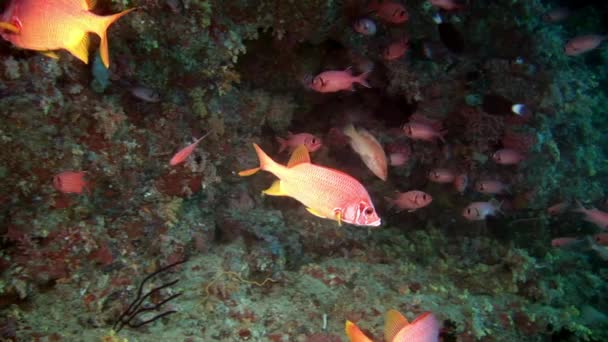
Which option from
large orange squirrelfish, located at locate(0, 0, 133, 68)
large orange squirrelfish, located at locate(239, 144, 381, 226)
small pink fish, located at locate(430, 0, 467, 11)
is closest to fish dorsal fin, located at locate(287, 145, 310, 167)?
large orange squirrelfish, located at locate(239, 144, 381, 226)

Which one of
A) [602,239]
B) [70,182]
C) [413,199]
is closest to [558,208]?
[602,239]

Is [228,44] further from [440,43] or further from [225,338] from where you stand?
[440,43]

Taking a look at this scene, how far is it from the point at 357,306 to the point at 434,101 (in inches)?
171

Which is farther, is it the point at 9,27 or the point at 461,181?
the point at 461,181

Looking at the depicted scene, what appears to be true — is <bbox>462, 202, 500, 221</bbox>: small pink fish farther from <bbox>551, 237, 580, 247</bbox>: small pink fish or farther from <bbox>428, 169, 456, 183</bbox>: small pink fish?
<bbox>551, 237, 580, 247</bbox>: small pink fish

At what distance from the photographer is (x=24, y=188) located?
10.2 feet

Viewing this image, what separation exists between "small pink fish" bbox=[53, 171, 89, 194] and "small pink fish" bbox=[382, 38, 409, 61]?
4.62 metres

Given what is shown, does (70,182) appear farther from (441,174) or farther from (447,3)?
(447,3)

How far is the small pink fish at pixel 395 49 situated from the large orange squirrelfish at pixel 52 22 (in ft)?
14.9

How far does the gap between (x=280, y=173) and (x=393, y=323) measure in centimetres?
121

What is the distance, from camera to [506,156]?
6414mm

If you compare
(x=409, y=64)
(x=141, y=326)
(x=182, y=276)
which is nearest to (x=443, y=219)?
(x=409, y=64)

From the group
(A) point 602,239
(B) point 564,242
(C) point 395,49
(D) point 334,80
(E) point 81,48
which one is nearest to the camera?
(E) point 81,48

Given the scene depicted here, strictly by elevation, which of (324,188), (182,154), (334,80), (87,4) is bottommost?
(182,154)
